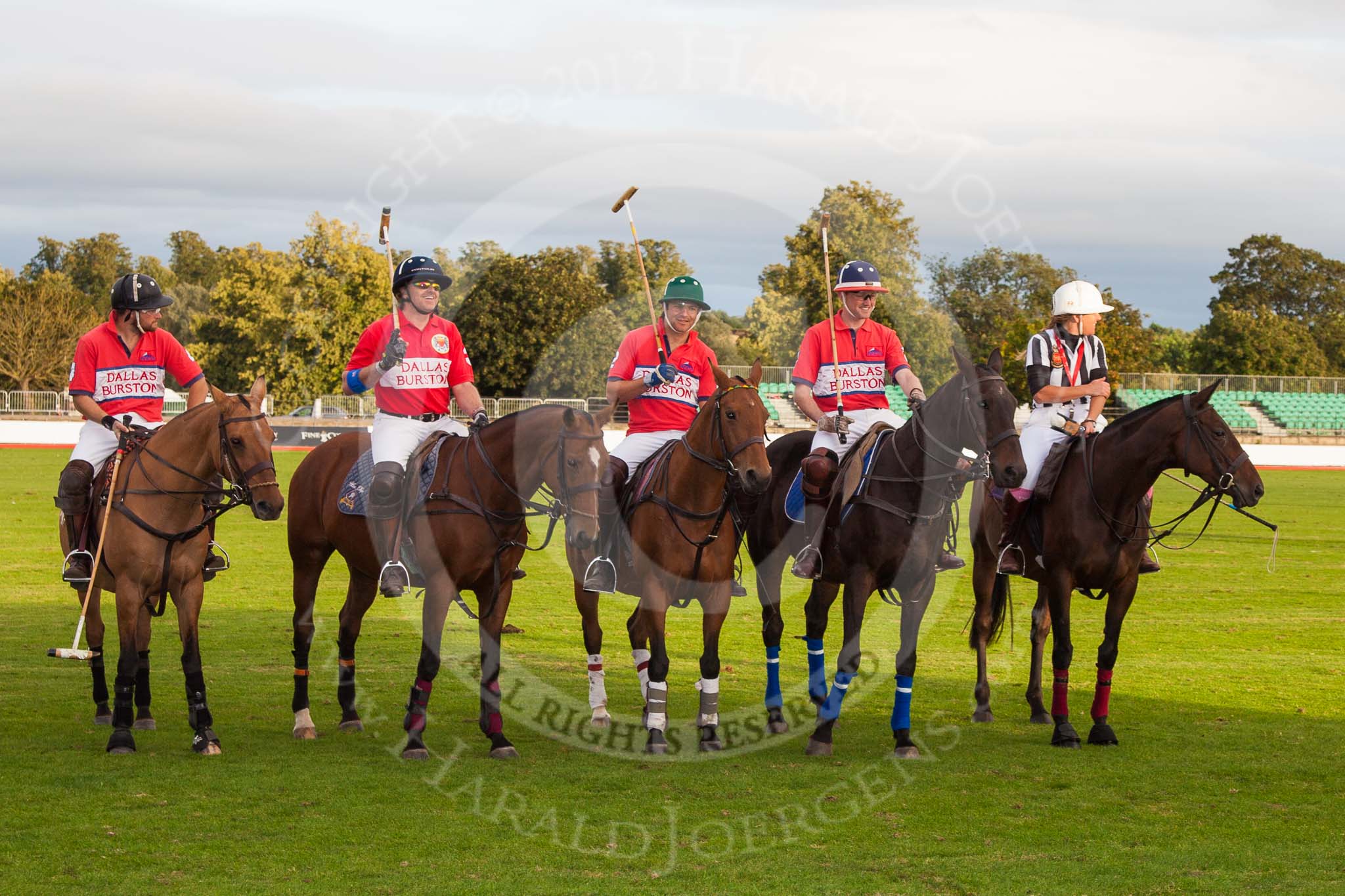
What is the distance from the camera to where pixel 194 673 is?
7.34 meters

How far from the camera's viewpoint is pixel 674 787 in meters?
6.84

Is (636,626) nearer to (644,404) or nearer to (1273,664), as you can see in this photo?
(644,404)

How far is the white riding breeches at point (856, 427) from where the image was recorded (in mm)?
8281

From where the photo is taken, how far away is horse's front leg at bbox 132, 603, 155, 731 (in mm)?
7582

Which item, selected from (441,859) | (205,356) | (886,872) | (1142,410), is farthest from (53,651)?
(205,356)

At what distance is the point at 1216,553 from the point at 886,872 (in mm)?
14183

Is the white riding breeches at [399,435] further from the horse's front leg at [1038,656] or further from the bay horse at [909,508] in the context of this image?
the horse's front leg at [1038,656]

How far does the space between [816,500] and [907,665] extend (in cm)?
124

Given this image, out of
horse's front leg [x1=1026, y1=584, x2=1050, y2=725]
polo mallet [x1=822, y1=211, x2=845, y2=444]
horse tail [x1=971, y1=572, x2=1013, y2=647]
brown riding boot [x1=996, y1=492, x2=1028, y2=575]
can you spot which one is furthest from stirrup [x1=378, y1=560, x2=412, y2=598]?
horse tail [x1=971, y1=572, x2=1013, y2=647]

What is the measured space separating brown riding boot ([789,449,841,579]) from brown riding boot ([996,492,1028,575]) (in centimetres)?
131

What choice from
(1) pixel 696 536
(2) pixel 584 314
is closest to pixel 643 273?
(1) pixel 696 536

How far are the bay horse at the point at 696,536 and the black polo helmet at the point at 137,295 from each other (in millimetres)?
3290

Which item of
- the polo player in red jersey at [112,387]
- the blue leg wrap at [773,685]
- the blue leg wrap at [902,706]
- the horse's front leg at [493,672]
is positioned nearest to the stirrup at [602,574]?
the horse's front leg at [493,672]

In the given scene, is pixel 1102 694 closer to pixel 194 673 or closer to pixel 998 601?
pixel 998 601
